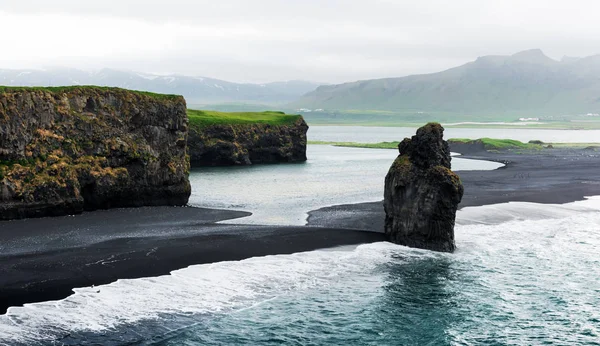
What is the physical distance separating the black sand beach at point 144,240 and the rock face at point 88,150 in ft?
6.26

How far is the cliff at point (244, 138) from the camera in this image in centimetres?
10481

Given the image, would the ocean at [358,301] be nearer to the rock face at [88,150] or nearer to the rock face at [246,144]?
the rock face at [88,150]

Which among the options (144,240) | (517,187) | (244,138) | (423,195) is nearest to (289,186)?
(517,187)

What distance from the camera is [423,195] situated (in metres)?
39.5

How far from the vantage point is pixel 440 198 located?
39000mm

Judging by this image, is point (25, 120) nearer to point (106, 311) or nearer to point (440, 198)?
point (106, 311)

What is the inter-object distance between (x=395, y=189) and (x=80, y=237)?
2069 cm

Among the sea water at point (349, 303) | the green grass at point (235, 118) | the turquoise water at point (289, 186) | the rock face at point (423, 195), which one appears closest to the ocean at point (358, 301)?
the sea water at point (349, 303)

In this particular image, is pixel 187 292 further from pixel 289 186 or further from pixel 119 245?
pixel 289 186

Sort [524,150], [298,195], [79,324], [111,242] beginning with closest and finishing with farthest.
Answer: [79,324]
[111,242]
[298,195]
[524,150]

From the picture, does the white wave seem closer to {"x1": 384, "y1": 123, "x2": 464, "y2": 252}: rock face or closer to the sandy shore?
{"x1": 384, "y1": 123, "x2": 464, "y2": 252}: rock face

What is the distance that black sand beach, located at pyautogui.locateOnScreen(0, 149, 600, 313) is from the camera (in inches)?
1219

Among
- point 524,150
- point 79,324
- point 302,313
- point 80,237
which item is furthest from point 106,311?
point 524,150

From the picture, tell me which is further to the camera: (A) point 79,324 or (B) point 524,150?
(B) point 524,150
